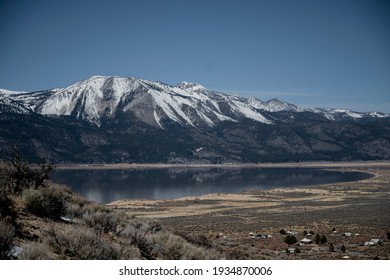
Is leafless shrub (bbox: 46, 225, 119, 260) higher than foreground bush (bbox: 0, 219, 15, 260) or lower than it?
lower

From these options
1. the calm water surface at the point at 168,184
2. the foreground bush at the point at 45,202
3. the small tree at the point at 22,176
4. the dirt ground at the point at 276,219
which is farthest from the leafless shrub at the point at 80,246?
the calm water surface at the point at 168,184

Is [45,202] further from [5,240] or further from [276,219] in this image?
[276,219]

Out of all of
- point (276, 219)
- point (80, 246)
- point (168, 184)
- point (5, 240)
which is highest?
point (5, 240)

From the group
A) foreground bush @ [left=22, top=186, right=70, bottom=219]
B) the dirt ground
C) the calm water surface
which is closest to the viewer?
foreground bush @ [left=22, top=186, right=70, bottom=219]

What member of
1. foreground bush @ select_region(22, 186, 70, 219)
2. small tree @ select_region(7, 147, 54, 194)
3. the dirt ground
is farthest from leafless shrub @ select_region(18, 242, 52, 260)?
the dirt ground

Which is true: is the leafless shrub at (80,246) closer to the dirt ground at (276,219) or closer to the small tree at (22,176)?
the small tree at (22,176)

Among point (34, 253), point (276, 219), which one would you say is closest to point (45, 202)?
point (34, 253)

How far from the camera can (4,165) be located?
10594 mm

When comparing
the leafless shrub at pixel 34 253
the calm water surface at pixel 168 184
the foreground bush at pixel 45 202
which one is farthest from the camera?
the calm water surface at pixel 168 184

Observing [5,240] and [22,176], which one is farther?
[22,176]

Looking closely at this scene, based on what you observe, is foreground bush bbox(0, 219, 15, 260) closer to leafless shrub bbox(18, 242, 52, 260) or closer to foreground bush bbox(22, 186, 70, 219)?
leafless shrub bbox(18, 242, 52, 260)
